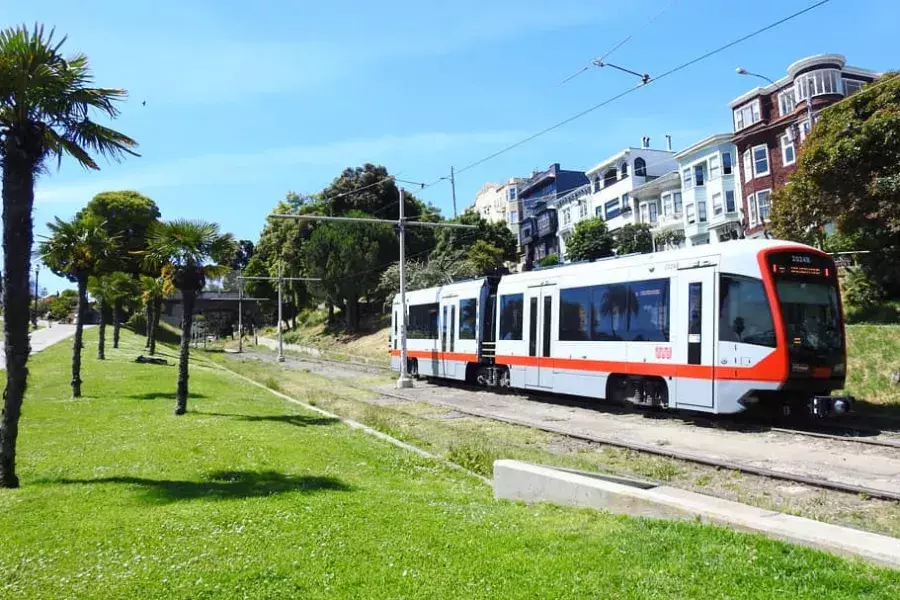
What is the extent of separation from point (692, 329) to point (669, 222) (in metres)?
41.2

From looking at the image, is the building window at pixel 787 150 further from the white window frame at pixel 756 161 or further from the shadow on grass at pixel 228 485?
the shadow on grass at pixel 228 485

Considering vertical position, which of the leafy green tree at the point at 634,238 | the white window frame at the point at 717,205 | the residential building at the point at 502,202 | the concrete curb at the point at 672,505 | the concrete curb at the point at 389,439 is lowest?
the concrete curb at the point at 389,439

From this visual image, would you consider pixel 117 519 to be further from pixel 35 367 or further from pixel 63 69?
pixel 35 367

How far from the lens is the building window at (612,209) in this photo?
6244 centimetres

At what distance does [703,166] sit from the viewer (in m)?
49.5

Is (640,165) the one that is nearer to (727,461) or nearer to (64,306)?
(727,461)

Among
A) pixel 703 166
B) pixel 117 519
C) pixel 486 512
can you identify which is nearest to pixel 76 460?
pixel 117 519

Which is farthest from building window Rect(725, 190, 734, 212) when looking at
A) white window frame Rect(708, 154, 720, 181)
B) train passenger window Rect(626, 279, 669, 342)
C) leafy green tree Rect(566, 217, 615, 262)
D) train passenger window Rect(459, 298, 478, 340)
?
train passenger window Rect(626, 279, 669, 342)

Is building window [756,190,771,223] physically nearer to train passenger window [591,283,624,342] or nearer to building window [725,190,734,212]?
building window [725,190,734,212]

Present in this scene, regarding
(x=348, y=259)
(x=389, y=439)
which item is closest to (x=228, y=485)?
(x=389, y=439)

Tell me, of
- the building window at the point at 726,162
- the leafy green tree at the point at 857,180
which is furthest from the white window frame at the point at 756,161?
the leafy green tree at the point at 857,180

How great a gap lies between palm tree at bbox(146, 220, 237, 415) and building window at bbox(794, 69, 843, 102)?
34711 mm

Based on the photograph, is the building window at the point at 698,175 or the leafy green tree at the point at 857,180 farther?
the building window at the point at 698,175

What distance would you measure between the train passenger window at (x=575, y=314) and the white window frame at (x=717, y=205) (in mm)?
33864
